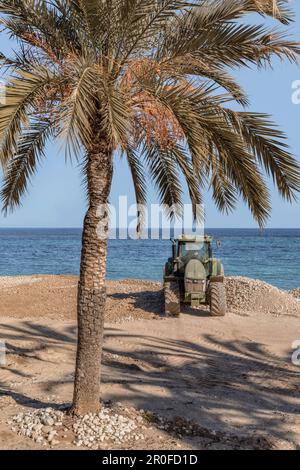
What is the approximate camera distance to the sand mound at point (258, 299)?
14.5 metres

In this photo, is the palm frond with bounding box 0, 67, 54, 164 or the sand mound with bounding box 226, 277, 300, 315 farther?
the sand mound with bounding box 226, 277, 300, 315

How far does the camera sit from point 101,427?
536 centimetres

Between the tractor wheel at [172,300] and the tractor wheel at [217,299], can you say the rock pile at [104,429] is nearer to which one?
the tractor wheel at [172,300]

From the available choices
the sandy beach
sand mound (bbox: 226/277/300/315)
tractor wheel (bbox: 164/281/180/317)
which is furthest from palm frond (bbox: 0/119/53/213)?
sand mound (bbox: 226/277/300/315)

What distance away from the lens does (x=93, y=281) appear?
213 inches

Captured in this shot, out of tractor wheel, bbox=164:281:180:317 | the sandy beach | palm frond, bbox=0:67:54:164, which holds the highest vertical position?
palm frond, bbox=0:67:54:164

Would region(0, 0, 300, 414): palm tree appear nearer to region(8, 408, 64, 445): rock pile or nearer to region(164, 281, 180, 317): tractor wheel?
region(8, 408, 64, 445): rock pile

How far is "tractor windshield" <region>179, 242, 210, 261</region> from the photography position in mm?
13664

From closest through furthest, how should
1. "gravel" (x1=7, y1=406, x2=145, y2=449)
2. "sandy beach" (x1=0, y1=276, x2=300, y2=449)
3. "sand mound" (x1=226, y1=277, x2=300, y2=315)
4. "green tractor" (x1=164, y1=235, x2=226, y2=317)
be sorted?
"gravel" (x1=7, y1=406, x2=145, y2=449) < "sandy beach" (x1=0, y1=276, x2=300, y2=449) < "green tractor" (x1=164, y1=235, x2=226, y2=317) < "sand mound" (x1=226, y1=277, x2=300, y2=315)

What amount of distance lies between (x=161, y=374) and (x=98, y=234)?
4.05 meters

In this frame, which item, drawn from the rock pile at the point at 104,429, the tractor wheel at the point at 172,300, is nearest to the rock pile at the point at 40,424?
the rock pile at the point at 104,429

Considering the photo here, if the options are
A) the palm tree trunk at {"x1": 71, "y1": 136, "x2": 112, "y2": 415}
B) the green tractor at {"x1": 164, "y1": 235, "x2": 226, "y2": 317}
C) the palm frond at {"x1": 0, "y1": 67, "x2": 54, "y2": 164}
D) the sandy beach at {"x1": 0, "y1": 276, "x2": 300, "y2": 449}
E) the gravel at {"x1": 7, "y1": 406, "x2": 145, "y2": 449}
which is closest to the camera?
the palm frond at {"x1": 0, "y1": 67, "x2": 54, "y2": 164}

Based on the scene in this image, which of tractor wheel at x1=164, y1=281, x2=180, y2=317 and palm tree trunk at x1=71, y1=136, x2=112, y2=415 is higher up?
palm tree trunk at x1=71, y1=136, x2=112, y2=415

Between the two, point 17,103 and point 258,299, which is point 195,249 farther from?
point 17,103
